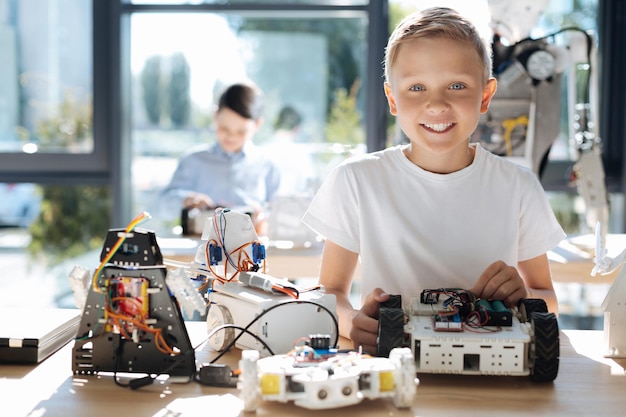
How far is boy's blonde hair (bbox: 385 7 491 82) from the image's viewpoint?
1.18m

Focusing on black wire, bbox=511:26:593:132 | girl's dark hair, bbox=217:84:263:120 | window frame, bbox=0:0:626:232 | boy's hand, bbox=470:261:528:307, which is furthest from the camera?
window frame, bbox=0:0:626:232

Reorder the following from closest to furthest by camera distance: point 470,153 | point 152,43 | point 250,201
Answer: point 470,153, point 250,201, point 152,43

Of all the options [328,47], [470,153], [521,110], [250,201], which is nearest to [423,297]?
[470,153]

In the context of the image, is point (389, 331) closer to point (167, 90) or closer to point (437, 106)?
point (437, 106)

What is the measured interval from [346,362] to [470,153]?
60 cm

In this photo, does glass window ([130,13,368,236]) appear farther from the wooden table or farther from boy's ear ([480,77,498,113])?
the wooden table

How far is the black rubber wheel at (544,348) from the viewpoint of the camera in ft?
2.94

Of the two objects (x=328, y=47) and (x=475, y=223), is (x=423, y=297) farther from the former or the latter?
(x=328, y=47)

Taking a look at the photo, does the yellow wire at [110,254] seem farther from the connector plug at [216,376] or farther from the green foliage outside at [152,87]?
the green foliage outside at [152,87]

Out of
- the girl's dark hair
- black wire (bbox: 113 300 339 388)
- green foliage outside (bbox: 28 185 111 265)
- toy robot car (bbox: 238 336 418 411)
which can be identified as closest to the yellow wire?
black wire (bbox: 113 300 339 388)

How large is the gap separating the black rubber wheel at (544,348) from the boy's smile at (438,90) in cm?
38

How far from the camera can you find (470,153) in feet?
4.34

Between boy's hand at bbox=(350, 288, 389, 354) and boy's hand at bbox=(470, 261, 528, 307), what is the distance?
0.16 metres

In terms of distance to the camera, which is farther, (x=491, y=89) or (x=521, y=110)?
(x=521, y=110)
